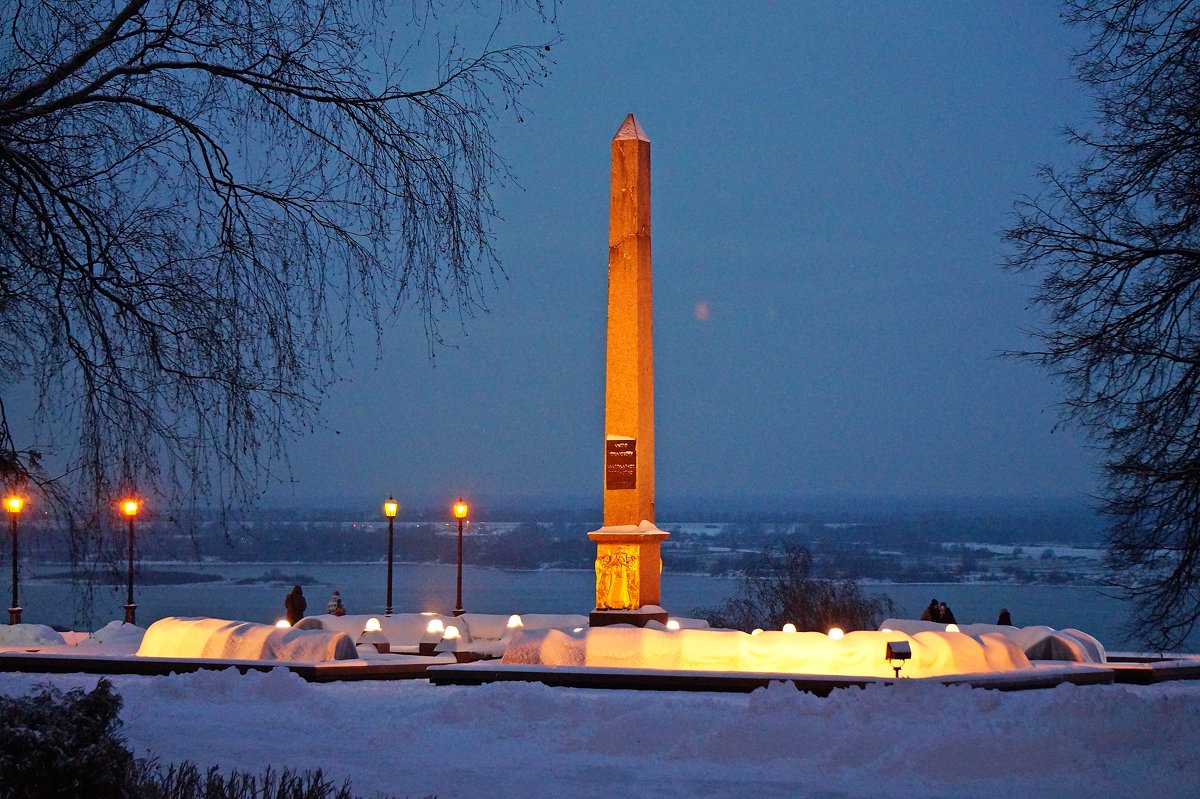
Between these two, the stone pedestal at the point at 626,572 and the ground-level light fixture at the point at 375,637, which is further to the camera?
the ground-level light fixture at the point at 375,637

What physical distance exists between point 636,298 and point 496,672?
265 inches

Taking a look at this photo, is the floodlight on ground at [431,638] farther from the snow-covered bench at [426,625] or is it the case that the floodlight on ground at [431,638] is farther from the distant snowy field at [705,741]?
the distant snowy field at [705,741]

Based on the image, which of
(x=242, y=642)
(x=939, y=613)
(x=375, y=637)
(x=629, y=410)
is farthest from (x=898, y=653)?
(x=375, y=637)

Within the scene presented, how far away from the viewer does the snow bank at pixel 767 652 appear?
52.2 ft

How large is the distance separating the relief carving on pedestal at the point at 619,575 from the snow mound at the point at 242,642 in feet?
13.7

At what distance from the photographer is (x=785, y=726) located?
38.3 ft

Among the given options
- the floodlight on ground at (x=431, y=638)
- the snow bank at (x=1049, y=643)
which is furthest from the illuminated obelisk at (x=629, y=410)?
the snow bank at (x=1049, y=643)

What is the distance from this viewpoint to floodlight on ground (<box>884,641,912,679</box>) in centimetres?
1486

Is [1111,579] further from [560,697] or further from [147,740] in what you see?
[147,740]

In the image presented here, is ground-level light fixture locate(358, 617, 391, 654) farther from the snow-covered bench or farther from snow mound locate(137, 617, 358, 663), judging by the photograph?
snow mound locate(137, 617, 358, 663)

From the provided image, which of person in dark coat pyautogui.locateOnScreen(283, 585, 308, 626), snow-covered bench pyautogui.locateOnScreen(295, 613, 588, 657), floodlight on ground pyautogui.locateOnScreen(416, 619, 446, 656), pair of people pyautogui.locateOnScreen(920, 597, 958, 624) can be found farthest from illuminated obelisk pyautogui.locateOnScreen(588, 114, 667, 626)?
person in dark coat pyautogui.locateOnScreen(283, 585, 308, 626)

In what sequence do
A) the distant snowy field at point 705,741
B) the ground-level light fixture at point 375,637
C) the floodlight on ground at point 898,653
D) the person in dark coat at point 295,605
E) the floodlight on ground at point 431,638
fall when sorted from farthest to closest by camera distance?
1. the person in dark coat at point 295,605
2. the ground-level light fixture at point 375,637
3. the floodlight on ground at point 431,638
4. the floodlight on ground at point 898,653
5. the distant snowy field at point 705,741

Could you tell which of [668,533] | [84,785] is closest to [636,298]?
[668,533]

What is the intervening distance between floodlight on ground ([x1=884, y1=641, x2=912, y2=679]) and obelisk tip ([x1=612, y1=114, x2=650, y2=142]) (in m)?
9.25
